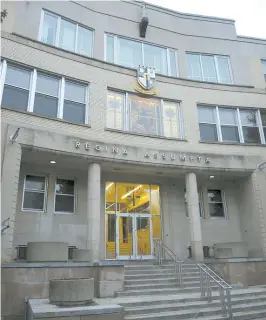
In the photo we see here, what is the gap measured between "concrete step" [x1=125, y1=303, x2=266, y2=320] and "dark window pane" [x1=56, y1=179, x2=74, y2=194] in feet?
24.0

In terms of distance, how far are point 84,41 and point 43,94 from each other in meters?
4.76

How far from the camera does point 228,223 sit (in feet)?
53.4

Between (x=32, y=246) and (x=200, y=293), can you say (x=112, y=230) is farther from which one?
(x=200, y=293)

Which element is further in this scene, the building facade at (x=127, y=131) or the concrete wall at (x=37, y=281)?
the building facade at (x=127, y=131)

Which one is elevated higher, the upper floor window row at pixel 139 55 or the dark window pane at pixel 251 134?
the upper floor window row at pixel 139 55

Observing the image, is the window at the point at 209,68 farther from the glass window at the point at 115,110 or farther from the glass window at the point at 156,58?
the glass window at the point at 115,110

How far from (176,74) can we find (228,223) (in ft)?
29.8

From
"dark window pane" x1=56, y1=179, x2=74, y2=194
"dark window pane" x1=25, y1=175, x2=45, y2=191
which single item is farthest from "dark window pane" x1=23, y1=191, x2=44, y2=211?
"dark window pane" x1=56, y1=179, x2=74, y2=194

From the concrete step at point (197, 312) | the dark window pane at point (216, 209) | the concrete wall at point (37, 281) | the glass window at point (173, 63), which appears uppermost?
the glass window at point (173, 63)

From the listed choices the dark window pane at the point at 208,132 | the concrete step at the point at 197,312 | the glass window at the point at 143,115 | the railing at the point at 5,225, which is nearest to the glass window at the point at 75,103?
the glass window at the point at 143,115

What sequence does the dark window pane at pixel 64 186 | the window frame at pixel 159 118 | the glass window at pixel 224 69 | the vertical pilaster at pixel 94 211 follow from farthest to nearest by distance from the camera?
the glass window at pixel 224 69 < the window frame at pixel 159 118 < the dark window pane at pixel 64 186 < the vertical pilaster at pixel 94 211

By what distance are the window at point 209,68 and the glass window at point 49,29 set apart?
814 cm

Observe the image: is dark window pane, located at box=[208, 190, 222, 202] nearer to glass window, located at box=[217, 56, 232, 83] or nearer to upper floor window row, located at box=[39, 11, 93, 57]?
glass window, located at box=[217, 56, 232, 83]

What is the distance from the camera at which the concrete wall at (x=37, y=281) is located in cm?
875
